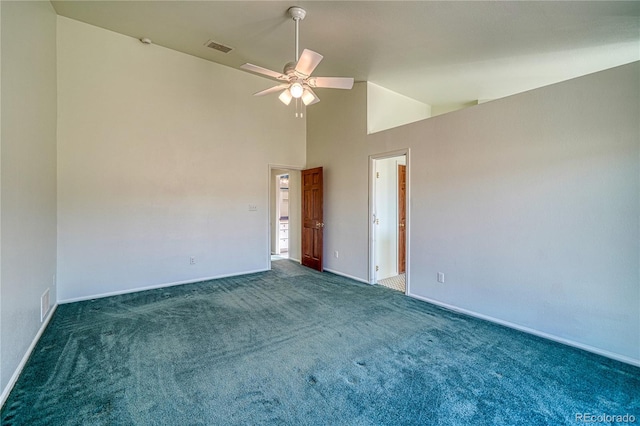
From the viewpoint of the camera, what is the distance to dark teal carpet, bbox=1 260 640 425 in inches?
71.2

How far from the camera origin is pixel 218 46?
4.15 meters

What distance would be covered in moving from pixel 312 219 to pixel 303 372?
12.2 ft

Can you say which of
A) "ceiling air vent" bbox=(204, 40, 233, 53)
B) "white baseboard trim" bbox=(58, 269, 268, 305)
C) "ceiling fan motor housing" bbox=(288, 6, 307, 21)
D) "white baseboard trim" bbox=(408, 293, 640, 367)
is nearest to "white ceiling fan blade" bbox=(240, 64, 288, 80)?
"ceiling fan motor housing" bbox=(288, 6, 307, 21)

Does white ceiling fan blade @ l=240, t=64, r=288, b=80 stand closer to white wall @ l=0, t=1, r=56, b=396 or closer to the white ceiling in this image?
the white ceiling

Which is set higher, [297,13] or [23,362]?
[297,13]

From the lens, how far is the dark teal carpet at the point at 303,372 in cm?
181

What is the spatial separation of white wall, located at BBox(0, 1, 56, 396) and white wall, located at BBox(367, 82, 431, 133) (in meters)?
4.07

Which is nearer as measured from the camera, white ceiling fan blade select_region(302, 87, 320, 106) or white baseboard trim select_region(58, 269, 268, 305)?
white ceiling fan blade select_region(302, 87, 320, 106)

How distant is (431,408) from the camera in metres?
1.85

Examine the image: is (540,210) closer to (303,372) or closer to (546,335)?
(546,335)

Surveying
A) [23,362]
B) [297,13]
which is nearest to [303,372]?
[23,362]

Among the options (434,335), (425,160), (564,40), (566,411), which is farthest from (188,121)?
(566,411)

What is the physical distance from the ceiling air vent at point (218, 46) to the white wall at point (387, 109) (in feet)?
7.43

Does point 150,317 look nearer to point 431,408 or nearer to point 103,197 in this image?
point 103,197
